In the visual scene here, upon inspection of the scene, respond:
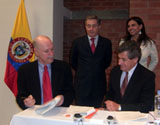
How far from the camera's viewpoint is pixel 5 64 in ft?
11.5

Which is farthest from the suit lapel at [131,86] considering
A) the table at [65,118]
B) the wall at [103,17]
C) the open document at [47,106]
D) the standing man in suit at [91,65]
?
the wall at [103,17]

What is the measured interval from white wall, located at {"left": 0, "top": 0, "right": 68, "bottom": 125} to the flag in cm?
20

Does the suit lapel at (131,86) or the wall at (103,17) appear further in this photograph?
the wall at (103,17)

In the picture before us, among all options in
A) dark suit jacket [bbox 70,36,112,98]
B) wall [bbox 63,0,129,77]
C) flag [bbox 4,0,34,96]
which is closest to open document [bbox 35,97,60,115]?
dark suit jacket [bbox 70,36,112,98]

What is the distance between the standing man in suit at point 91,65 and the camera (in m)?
2.93

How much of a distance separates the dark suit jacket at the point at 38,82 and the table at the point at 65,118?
389 millimetres

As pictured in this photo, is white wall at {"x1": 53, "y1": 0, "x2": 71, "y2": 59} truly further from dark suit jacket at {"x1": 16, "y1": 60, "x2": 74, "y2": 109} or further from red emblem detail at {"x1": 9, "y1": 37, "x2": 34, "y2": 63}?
dark suit jacket at {"x1": 16, "y1": 60, "x2": 74, "y2": 109}

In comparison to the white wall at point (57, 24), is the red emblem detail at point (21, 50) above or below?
below

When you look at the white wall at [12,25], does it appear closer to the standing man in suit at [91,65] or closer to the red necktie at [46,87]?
the standing man in suit at [91,65]

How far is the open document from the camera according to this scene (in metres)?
1.63

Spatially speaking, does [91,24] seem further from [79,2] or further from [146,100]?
[79,2]

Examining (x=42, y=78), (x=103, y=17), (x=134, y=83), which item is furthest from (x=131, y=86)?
(x=103, y=17)

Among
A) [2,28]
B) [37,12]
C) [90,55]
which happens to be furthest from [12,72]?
[90,55]

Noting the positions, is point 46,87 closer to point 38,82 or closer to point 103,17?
point 38,82
